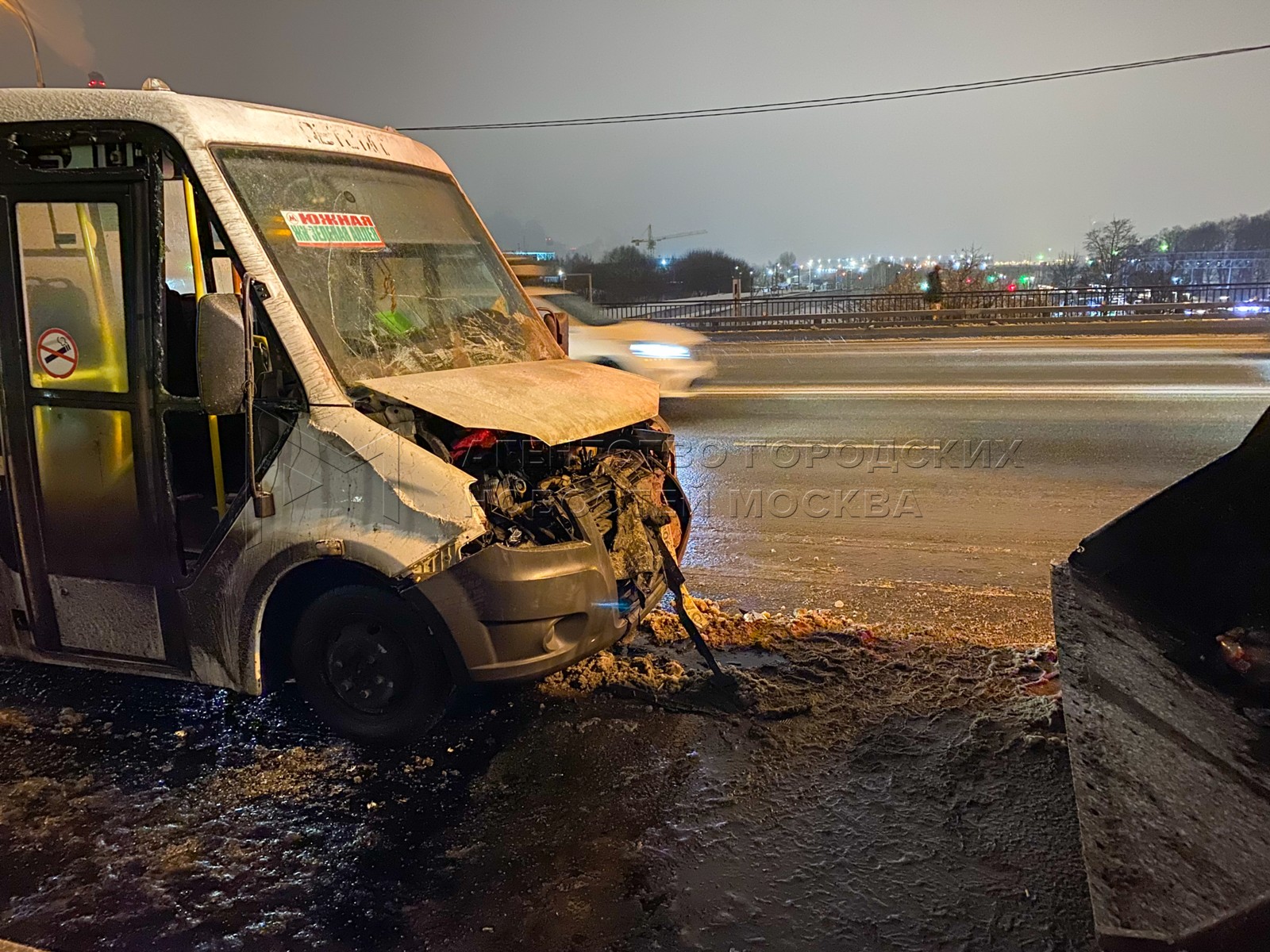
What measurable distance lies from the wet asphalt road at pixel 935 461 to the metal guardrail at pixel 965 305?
8.77m

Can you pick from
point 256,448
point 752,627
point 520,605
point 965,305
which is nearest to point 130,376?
point 256,448

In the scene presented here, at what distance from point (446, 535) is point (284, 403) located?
2.74ft

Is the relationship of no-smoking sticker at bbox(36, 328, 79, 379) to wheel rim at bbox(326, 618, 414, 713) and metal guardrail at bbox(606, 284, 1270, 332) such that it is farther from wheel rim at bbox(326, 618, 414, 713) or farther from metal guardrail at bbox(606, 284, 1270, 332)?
metal guardrail at bbox(606, 284, 1270, 332)

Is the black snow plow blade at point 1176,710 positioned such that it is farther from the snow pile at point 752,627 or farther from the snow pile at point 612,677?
the snow pile at point 612,677

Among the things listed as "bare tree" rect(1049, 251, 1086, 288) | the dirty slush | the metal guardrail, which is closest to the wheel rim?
the dirty slush

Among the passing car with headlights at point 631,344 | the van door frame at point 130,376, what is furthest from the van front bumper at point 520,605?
the passing car with headlights at point 631,344

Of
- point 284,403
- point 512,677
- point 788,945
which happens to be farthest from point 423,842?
point 284,403

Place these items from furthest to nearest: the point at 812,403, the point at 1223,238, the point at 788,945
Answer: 1. the point at 1223,238
2. the point at 812,403
3. the point at 788,945

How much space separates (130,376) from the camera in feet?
11.5

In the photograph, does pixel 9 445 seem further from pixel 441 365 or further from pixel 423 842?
pixel 423 842

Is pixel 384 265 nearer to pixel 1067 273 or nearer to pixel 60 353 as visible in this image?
pixel 60 353

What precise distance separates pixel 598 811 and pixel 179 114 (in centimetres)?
314

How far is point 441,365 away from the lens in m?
3.90

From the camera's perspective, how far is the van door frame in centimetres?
345
